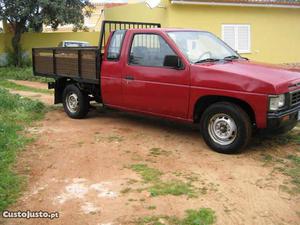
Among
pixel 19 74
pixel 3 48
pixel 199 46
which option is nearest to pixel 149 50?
pixel 199 46

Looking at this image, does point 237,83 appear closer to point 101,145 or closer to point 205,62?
point 205,62

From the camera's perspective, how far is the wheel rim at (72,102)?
9023mm

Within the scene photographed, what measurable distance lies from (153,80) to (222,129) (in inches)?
57.4

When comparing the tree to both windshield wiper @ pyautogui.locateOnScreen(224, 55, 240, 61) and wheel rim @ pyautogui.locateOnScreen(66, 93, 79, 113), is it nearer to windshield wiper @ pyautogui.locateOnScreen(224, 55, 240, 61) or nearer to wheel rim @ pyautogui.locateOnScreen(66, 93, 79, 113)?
wheel rim @ pyautogui.locateOnScreen(66, 93, 79, 113)

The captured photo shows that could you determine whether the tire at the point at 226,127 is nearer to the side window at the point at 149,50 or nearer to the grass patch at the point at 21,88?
the side window at the point at 149,50

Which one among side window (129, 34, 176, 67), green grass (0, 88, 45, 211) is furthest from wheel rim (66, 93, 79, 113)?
side window (129, 34, 176, 67)

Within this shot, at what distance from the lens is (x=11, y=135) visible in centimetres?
719

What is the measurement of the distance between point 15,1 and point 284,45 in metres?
12.8

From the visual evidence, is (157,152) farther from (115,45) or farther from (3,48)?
(3,48)

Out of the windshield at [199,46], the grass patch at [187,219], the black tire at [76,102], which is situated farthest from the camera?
the black tire at [76,102]

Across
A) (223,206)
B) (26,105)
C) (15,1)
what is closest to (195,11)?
(15,1)

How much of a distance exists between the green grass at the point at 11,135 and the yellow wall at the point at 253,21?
31.6 feet

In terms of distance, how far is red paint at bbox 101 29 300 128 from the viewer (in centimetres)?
596

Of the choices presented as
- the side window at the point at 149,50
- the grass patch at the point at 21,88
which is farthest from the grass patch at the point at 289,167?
the grass patch at the point at 21,88
